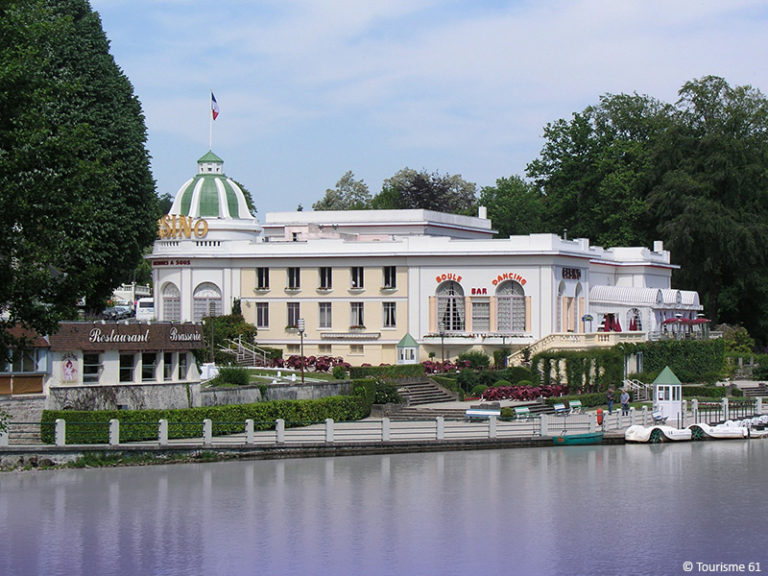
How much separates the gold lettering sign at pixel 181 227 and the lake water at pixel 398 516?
29.0m

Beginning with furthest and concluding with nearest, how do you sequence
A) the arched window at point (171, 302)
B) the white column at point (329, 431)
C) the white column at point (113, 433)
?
the arched window at point (171, 302), the white column at point (329, 431), the white column at point (113, 433)

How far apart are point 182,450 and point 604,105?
60854 mm

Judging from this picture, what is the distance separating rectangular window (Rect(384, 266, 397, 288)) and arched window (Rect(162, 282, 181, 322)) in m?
11.4

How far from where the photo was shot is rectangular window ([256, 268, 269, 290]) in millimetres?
68875

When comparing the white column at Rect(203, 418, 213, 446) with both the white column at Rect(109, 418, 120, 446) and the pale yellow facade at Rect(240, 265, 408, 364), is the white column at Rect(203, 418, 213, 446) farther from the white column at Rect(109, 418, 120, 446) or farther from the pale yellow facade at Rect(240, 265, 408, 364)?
the pale yellow facade at Rect(240, 265, 408, 364)

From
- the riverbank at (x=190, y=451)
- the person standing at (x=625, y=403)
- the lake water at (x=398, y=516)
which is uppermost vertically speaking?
the person standing at (x=625, y=403)

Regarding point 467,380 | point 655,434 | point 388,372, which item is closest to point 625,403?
point 655,434

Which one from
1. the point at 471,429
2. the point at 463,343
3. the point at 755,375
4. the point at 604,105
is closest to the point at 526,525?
the point at 471,429

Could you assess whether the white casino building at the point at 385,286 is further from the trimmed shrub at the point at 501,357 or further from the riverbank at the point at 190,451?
the riverbank at the point at 190,451

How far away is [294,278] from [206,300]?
16.7ft

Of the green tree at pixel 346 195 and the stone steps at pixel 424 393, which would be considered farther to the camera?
the green tree at pixel 346 195

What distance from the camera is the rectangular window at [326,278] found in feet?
223

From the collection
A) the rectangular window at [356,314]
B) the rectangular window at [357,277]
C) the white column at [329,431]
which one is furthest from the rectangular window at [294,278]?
the white column at [329,431]

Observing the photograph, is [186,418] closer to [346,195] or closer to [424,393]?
[424,393]
